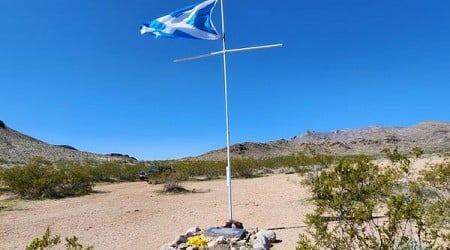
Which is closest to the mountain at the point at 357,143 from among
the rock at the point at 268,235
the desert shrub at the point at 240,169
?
the desert shrub at the point at 240,169

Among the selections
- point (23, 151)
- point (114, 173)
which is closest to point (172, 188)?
point (114, 173)

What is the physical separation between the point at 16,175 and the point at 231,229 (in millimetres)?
15391

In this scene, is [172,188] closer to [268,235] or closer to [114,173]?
[268,235]

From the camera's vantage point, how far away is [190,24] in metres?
11.2

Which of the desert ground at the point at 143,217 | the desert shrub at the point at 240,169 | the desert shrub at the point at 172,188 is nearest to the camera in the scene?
the desert ground at the point at 143,217

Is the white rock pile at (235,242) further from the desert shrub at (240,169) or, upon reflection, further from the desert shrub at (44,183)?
the desert shrub at (240,169)

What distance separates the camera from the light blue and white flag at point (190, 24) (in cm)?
1127

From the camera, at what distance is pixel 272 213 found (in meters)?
13.0

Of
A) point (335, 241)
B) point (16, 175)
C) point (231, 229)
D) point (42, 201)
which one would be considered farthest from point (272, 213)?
point (16, 175)

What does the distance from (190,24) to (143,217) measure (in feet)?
20.9

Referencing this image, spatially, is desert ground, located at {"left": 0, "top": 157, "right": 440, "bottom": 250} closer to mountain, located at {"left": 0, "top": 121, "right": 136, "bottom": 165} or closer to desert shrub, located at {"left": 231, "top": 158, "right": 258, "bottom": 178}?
desert shrub, located at {"left": 231, "top": 158, "right": 258, "bottom": 178}

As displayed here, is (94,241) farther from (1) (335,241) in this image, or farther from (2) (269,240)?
(1) (335,241)

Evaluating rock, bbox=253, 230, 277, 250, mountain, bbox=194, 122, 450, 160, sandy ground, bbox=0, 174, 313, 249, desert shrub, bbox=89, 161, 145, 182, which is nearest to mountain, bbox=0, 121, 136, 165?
desert shrub, bbox=89, 161, 145, 182

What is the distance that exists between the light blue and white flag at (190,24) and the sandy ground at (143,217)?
533cm
